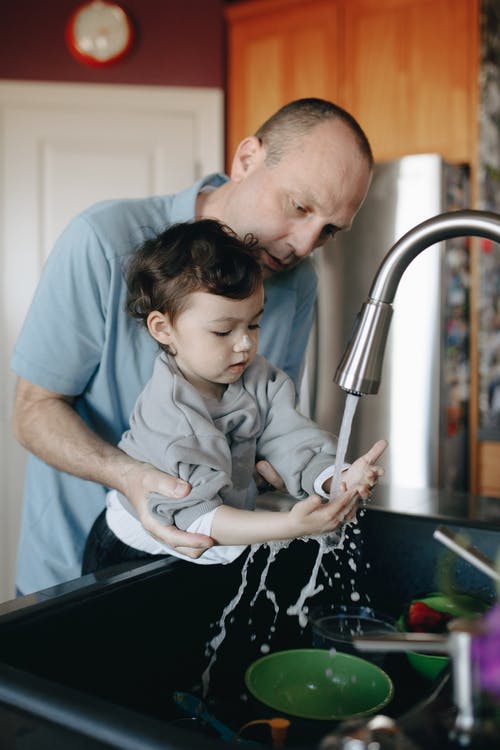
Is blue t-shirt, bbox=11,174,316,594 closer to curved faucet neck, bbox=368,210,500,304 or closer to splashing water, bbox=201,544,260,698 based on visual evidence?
splashing water, bbox=201,544,260,698

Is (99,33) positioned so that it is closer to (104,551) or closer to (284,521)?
(104,551)

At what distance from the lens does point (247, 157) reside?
129cm

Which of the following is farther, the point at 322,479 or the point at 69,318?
the point at 69,318

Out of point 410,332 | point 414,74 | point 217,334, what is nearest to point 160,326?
point 217,334

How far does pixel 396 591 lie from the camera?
121 centimetres

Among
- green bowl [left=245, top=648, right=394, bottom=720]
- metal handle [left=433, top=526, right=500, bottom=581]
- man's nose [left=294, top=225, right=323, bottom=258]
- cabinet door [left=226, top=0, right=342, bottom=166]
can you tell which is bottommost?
green bowl [left=245, top=648, right=394, bottom=720]

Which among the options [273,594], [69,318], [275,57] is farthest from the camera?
[275,57]

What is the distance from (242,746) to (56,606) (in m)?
0.37

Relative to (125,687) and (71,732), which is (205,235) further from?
(71,732)

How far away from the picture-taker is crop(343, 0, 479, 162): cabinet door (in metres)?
2.82

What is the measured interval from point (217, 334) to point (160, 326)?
0.34ft

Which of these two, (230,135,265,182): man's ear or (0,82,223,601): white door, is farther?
(0,82,223,601): white door

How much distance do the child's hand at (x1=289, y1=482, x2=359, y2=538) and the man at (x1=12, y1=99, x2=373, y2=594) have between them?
24 cm

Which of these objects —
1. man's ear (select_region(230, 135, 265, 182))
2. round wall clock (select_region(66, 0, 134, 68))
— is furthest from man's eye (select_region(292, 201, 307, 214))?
round wall clock (select_region(66, 0, 134, 68))
